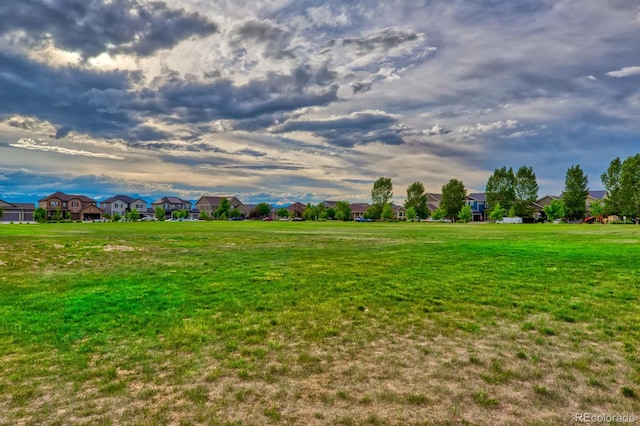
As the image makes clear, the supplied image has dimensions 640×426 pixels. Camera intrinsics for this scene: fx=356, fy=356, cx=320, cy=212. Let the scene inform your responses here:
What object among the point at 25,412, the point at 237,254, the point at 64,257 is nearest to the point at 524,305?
the point at 25,412

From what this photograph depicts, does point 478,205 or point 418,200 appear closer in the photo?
point 418,200

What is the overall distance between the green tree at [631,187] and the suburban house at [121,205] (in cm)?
16060

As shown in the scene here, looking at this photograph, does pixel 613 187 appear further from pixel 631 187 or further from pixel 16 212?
pixel 16 212

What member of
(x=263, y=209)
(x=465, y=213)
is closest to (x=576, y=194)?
(x=465, y=213)

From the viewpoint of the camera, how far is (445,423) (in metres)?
4.16

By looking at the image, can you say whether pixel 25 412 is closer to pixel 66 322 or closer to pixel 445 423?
pixel 66 322

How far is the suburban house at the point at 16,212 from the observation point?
110188 millimetres

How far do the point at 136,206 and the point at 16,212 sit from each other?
44714 millimetres

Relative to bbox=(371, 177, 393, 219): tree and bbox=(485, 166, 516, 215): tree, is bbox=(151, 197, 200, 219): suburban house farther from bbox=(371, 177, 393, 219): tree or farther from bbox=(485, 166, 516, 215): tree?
bbox=(485, 166, 516, 215): tree

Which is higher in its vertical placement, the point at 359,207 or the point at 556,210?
the point at 359,207

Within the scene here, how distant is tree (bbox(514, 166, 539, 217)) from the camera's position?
10719 centimetres

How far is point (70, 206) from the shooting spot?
415ft

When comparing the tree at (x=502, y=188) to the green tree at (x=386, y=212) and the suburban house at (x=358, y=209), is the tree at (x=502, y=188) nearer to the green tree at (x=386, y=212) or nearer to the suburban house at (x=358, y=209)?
the green tree at (x=386, y=212)

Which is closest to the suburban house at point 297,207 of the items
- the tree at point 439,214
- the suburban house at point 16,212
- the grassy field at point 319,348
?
the tree at point 439,214
